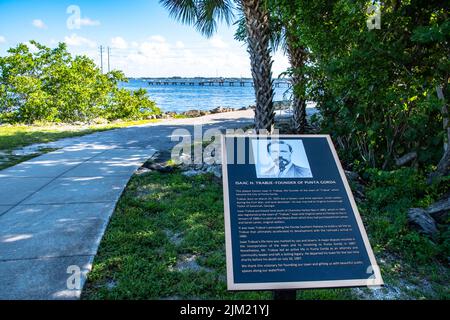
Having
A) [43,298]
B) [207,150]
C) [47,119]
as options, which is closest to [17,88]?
[47,119]

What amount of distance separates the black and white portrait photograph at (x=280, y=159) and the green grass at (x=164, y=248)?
45.6 inches

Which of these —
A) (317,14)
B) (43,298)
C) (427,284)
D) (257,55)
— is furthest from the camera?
(257,55)

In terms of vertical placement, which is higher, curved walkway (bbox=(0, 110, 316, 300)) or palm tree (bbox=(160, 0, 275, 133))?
palm tree (bbox=(160, 0, 275, 133))

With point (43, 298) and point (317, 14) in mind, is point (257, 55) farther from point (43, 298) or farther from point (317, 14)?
point (43, 298)

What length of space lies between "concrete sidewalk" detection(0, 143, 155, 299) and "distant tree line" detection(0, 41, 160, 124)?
9.66m

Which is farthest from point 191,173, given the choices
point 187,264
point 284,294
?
point 284,294

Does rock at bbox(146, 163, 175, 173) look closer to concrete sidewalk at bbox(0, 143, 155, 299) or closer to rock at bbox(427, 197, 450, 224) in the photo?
concrete sidewalk at bbox(0, 143, 155, 299)

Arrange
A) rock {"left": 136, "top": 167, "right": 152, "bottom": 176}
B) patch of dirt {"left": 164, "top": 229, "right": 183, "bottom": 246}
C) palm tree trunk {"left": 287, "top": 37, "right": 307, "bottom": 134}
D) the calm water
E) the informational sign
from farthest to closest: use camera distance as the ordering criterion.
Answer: the calm water
palm tree trunk {"left": 287, "top": 37, "right": 307, "bottom": 134}
rock {"left": 136, "top": 167, "right": 152, "bottom": 176}
patch of dirt {"left": 164, "top": 229, "right": 183, "bottom": 246}
the informational sign

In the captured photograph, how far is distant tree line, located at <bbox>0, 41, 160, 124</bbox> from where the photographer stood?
16.3 metres

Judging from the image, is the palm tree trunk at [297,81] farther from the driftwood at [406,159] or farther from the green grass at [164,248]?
the green grass at [164,248]

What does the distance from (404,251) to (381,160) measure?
2758 millimetres

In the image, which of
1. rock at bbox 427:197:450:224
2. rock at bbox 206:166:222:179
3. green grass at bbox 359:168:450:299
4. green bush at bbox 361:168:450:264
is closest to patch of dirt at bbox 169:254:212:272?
green grass at bbox 359:168:450:299

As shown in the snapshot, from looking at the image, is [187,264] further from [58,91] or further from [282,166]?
[58,91]
